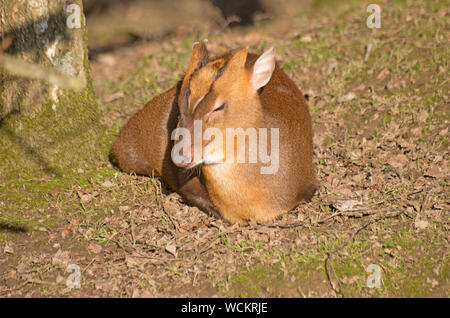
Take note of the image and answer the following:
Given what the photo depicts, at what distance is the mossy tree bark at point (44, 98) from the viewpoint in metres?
4.91

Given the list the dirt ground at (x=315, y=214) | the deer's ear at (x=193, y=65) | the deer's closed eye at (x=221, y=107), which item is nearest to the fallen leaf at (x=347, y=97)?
the dirt ground at (x=315, y=214)

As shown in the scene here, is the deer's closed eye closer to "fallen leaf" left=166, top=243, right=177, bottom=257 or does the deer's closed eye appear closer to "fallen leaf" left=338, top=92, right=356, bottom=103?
"fallen leaf" left=166, top=243, right=177, bottom=257

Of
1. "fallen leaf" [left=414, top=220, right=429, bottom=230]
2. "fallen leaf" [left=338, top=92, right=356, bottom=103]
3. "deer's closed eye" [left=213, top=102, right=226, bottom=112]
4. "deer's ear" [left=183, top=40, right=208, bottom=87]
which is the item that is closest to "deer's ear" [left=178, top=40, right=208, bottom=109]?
"deer's ear" [left=183, top=40, right=208, bottom=87]

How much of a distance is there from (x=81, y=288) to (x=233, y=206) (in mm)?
1342

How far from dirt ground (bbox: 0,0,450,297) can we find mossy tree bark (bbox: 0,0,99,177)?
0.63 feet

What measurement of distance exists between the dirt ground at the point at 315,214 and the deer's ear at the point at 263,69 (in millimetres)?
1199

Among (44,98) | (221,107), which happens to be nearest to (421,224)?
(221,107)

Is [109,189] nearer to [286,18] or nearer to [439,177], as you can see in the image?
[439,177]

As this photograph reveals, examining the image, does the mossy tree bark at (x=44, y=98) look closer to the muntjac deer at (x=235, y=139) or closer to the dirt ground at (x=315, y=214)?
the dirt ground at (x=315, y=214)

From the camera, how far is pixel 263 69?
4.20m

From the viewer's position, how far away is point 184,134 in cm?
391

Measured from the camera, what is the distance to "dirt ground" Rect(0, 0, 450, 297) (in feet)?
13.3
